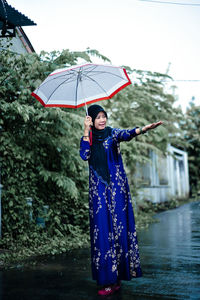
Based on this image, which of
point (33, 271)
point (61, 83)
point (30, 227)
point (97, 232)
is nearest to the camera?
point (97, 232)

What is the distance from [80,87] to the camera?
4902 millimetres

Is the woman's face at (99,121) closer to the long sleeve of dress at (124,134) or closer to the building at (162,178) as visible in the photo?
the long sleeve of dress at (124,134)

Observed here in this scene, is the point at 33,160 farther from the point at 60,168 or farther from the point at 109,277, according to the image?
the point at 109,277

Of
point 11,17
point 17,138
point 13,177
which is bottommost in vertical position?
point 13,177

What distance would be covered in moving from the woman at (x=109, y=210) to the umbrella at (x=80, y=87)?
0.74 meters

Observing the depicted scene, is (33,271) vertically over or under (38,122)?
under

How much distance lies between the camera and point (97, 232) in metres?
3.98

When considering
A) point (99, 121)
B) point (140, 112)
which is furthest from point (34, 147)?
point (140, 112)

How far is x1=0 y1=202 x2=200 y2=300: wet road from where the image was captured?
12.8 feet

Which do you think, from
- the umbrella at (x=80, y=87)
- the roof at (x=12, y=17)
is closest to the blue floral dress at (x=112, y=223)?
the umbrella at (x=80, y=87)

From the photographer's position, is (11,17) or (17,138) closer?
(17,138)

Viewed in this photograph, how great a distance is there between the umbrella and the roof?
3.69 meters

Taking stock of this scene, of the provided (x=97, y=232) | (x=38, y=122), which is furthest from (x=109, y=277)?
(x=38, y=122)

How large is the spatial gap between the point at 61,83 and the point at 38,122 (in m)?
2.82
